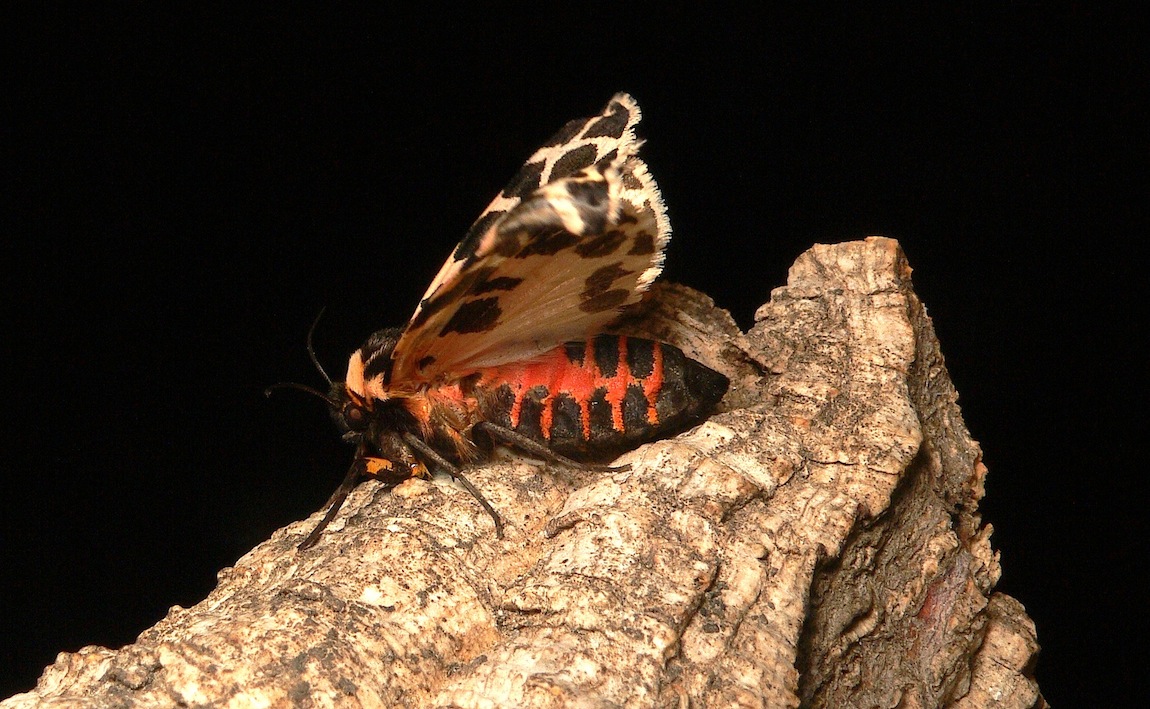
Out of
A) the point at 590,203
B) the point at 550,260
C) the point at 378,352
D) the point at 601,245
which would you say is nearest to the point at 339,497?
the point at 378,352

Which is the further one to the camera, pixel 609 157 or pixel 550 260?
pixel 609 157

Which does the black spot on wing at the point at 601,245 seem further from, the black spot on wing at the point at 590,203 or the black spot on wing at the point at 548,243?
the black spot on wing at the point at 590,203

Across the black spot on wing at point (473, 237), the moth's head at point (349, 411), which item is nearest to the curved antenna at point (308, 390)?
the moth's head at point (349, 411)

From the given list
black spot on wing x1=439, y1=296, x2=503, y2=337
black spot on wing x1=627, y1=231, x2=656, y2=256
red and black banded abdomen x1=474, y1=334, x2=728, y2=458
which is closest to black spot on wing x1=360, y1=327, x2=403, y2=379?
black spot on wing x1=439, y1=296, x2=503, y2=337

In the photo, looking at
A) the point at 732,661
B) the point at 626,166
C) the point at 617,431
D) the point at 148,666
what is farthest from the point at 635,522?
the point at 148,666

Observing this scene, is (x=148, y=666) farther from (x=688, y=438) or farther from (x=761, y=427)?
(x=761, y=427)

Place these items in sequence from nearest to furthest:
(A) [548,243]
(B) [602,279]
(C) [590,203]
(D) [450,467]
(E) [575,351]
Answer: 1. (C) [590,203]
2. (A) [548,243]
3. (D) [450,467]
4. (B) [602,279]
5. (E) [575,351]

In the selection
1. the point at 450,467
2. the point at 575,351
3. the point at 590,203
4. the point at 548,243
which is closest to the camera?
the point at 590,203

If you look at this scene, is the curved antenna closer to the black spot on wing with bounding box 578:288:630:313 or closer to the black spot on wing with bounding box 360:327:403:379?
the black spot on wing with bounding box 360:327:403:379

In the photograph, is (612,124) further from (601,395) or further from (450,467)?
(450,467)
